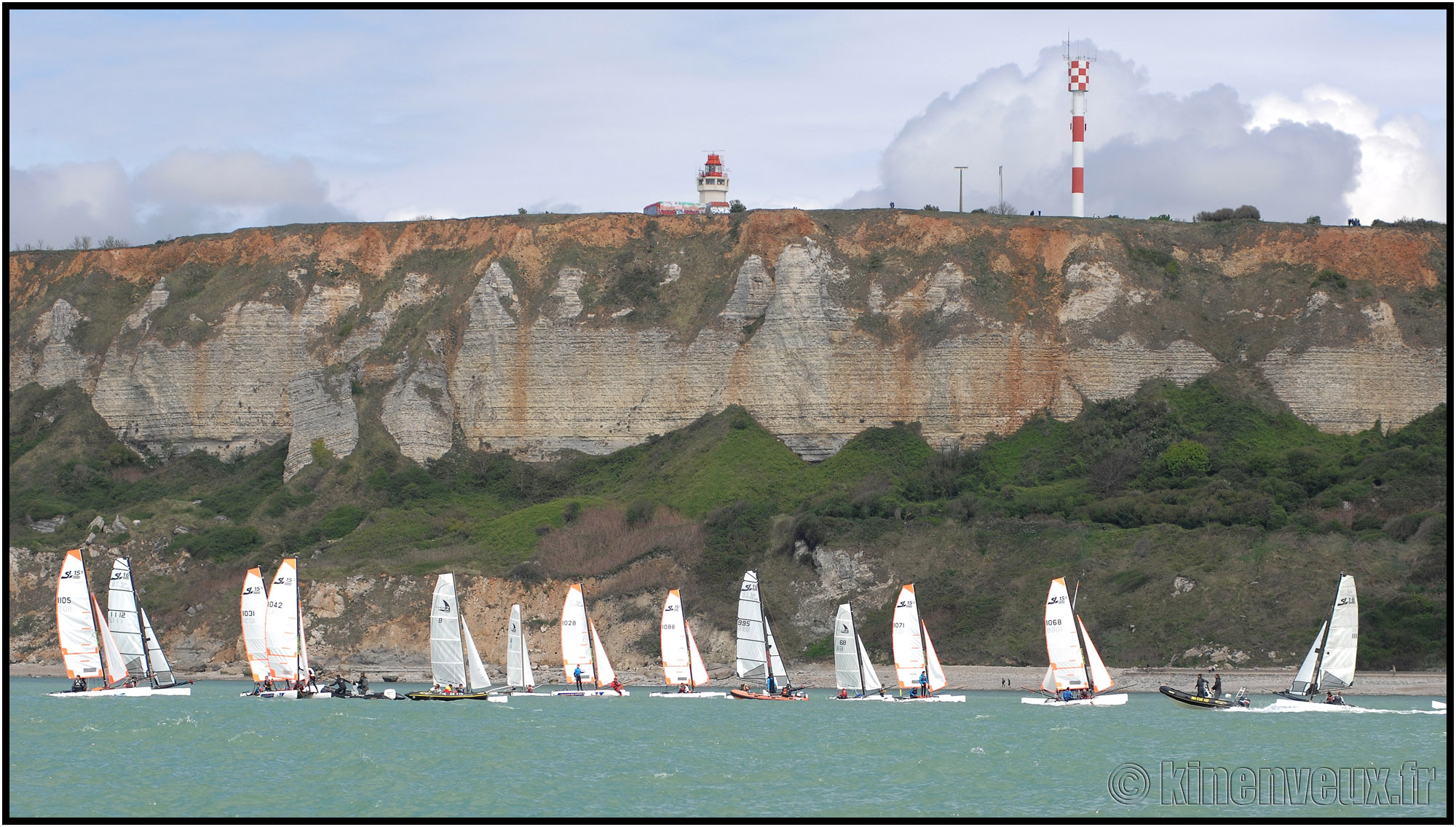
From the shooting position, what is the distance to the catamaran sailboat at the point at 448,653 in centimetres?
5709

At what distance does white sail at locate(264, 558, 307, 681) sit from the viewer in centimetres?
5647

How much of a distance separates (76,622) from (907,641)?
93.4 ft

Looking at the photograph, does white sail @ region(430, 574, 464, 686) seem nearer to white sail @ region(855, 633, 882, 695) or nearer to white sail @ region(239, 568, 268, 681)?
white sail @ region(239, 568, 268, 681)

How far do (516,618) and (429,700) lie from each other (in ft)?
14.7

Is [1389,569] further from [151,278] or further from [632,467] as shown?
[151,278]

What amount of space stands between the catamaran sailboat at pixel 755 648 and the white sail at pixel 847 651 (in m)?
1.72

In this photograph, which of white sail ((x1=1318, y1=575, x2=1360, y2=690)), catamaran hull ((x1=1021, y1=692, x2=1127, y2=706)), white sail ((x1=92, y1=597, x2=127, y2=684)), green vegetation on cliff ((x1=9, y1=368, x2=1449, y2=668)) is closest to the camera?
white sail ((x1=1318, y1=575, x2=1360, y2=690))

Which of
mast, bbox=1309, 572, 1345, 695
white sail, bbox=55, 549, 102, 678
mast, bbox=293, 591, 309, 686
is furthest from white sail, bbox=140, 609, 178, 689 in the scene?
mast, bbox=1309, 572, 1345, 695

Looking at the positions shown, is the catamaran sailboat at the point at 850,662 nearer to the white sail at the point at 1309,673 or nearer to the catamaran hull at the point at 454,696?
the catamaran hull at the point at 454,696

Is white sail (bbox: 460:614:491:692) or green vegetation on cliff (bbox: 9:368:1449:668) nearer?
white sail (bbox: 460:614:491:692)

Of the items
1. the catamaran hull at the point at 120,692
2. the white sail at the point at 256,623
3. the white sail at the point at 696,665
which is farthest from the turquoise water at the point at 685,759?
the white sail at the point at 696,665

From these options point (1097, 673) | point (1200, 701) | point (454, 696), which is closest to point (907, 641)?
point (1097, 673)

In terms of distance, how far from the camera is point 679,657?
61812 mm

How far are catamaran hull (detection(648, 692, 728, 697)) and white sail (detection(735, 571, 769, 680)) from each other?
2.53 meters
